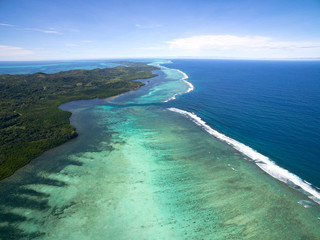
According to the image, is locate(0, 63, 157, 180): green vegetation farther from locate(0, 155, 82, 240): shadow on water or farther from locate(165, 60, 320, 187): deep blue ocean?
locate(165, 60, 320, 187): deep blue ocean

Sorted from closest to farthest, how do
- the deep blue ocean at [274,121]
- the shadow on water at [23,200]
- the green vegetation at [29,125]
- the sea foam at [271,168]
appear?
the shadow on water at [23,200] < the sea foam at [271,168] < the deep blue ocean at [274,121] < the green vegetation at [29,125]

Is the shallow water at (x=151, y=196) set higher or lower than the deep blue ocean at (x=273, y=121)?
lower

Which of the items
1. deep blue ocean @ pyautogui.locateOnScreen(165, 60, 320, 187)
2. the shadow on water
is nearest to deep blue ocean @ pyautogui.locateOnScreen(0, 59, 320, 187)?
deep blue ocean @ pyautogui.locateOnScreen(165, 60, 320, 187)

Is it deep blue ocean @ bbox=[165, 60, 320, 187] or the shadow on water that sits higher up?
deep blue ocean @ bbox=[165, 60, 320, 187]

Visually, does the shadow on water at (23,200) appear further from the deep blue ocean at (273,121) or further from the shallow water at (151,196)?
the deep blue ocean at (273,121)

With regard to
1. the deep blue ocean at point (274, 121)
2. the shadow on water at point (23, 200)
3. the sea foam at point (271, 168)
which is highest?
the deep blue ocean at point (274, 121)

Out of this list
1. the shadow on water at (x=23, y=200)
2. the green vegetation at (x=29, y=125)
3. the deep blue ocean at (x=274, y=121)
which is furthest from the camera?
the green vegetation at (x=29, y=125)

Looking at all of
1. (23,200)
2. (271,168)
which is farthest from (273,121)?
(23,200)

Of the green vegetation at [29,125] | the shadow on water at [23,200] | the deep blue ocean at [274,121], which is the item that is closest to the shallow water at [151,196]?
the shadow on water at [23,200]

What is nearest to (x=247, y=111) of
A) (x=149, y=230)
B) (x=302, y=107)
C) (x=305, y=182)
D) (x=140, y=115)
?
(x=302, y=107)
